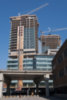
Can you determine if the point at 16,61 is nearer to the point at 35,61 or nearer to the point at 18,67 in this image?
the point at 18,67

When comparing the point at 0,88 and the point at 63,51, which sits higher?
the point at 63,51

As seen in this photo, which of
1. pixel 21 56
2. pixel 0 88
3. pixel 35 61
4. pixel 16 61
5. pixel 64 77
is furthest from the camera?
pixel 21 56

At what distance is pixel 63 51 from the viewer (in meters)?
49.6

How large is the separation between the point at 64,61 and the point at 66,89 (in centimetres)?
762

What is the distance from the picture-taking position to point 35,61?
156 meters

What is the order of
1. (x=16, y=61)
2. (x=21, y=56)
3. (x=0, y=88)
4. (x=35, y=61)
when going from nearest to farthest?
(x=0, y=88)
(x=35, y=61)
(x=16, y=61)
(x=21, y=56)

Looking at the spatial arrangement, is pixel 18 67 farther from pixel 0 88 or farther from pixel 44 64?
pixel 0 88

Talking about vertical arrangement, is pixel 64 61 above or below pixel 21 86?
above

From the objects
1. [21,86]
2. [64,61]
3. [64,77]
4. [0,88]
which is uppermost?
[64,61]

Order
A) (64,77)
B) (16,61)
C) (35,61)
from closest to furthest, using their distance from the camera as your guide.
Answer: (64,77)
(35,61)
(16,61)

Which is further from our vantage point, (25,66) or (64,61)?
(25,66)

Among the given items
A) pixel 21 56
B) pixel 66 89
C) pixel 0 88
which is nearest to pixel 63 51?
pixel 66 89

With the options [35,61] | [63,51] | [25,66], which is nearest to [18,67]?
[25,66]

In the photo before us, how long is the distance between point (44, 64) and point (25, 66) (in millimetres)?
18521
